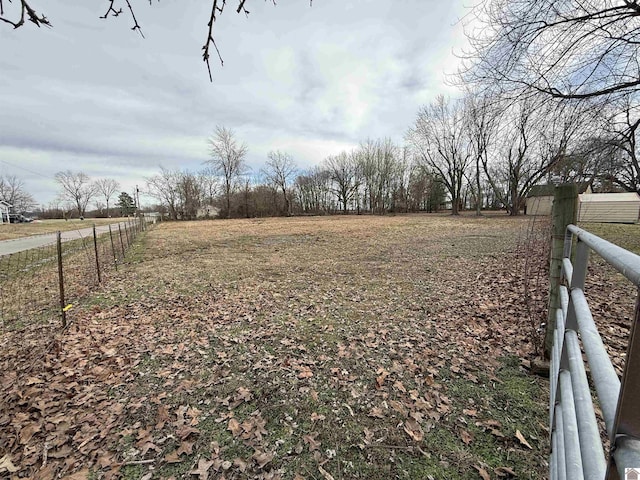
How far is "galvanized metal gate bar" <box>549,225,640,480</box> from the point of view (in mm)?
531

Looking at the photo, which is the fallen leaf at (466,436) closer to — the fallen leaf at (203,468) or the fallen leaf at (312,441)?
the fallen leaf at (312,441)

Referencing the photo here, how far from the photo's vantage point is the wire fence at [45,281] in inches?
190

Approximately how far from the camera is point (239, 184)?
161 feet

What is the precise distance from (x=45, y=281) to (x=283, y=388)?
766 cm

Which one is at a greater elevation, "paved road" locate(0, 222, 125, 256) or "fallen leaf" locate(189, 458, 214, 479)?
"paved road" locate(0, 222, 125, 256)

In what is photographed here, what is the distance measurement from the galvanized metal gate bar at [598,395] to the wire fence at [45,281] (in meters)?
5.56

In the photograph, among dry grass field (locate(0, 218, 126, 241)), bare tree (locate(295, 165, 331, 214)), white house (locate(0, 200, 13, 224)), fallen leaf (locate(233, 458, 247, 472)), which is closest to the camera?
fallen leaf (locate(233, 458, 247, 472))

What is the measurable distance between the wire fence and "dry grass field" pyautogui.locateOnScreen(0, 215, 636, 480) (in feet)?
1.85

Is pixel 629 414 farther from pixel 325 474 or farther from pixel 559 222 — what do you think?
pixel 559 222

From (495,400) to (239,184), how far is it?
1966 inches

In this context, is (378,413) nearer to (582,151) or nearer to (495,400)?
(495,400)

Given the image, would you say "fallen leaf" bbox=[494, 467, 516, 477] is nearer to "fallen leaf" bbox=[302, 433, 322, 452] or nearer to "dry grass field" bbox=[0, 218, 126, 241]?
"fallen leaf" bbox=[302, 433, 322, 452]

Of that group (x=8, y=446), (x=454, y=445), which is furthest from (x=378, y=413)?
(x=8, y=446)

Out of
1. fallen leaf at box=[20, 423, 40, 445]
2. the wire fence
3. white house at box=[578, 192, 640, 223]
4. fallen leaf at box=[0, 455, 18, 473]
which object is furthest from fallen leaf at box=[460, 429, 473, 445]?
white house at box=[578, 192, 640, 223]
